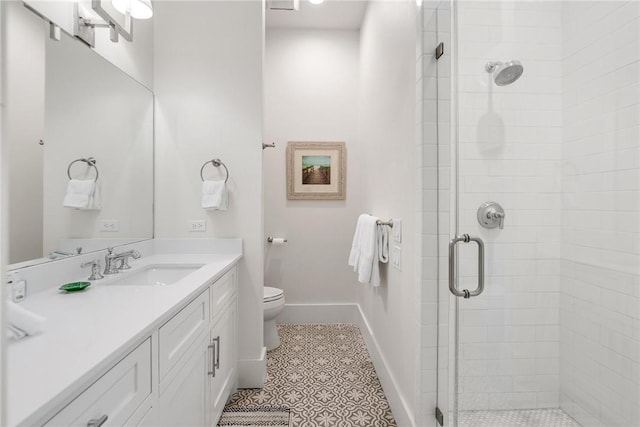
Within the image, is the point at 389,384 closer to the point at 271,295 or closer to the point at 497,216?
the point at 271,295

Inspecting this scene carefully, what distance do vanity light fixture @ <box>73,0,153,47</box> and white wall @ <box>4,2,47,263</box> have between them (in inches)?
8.9

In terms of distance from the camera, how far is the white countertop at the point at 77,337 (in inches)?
21.4

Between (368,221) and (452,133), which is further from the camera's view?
(368,221)

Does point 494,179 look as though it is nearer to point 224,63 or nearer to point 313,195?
point 224,63

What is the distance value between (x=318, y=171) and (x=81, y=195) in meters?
1.94

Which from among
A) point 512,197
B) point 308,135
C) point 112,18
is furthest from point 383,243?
point 112,18

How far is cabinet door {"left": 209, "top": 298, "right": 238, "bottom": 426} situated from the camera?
4.90 feet

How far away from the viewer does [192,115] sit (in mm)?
2078

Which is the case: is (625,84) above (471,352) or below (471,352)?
above

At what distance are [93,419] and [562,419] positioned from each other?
1527 millimetres

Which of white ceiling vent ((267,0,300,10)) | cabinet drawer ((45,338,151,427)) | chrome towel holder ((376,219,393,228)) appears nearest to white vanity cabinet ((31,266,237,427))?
cabinet drawer ((45,338,151,427))

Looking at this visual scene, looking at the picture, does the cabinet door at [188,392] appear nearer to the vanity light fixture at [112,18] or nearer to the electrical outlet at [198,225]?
the electrical outlet at [198,225]

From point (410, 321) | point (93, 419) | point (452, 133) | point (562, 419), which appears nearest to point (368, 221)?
point (410, 321)

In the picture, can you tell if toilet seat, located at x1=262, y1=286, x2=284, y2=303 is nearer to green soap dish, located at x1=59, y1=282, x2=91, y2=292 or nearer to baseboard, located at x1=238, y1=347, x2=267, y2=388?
baseboard, located at x1=238, y1=347, x2=267, y2=388
